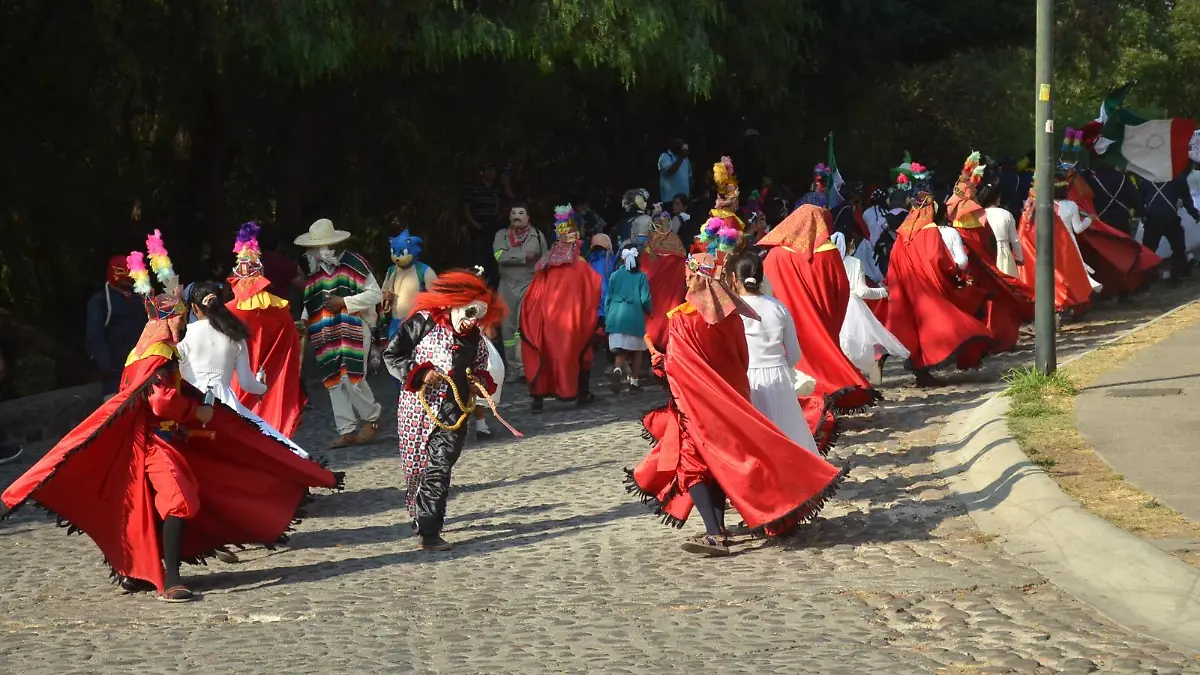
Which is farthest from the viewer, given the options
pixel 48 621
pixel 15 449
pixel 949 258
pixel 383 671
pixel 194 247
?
pixel 194 247

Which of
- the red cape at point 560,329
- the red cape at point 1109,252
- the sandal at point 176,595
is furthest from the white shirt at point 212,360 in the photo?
the red cape at point 1109,252

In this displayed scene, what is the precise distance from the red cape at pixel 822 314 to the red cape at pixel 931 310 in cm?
218

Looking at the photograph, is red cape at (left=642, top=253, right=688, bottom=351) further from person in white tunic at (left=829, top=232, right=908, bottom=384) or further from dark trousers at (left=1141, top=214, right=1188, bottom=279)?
dark trousers at (left=1141, top=214, right=1188, bottom=279)

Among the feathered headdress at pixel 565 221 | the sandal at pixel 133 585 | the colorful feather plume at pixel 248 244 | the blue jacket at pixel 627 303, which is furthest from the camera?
the blue jacket at pixel 627 303

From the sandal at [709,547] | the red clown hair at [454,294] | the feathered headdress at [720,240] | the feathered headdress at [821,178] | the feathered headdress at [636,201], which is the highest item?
the feathered headdress at [821,178]

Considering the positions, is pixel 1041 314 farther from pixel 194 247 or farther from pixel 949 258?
pixel 194 247

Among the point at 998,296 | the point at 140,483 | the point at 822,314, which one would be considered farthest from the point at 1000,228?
the point at 140,483

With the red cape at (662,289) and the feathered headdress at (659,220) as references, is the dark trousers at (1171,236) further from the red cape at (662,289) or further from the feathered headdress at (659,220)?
the red cape at (662,289)

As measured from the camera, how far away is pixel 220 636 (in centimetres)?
788

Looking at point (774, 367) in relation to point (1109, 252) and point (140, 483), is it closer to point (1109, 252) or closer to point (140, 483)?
point (140, 483)

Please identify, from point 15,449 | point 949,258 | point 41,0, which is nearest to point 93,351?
point 15,449

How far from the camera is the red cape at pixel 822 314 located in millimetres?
12945

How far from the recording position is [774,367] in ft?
32.8

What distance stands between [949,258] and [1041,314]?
1.66 meters
